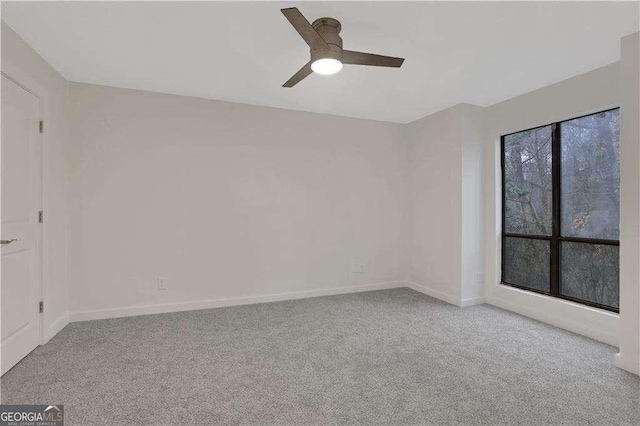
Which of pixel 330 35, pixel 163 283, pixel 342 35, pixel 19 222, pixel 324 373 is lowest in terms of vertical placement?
pixel 324 373

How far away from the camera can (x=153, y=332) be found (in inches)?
120

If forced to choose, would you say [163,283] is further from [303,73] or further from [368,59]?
[368,59]

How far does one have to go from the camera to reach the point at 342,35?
7.98ft

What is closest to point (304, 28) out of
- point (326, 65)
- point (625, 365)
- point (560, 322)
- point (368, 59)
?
point (326, 65)

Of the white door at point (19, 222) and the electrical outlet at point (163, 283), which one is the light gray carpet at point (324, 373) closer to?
the white door at point (19, 222)

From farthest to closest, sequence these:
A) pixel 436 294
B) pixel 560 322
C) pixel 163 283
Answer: pixel 436 294 → pixel 163 283 → pixel 560 322

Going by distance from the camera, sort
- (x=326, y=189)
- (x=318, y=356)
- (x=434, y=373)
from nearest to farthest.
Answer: (x=434, y=373), (x=318, y=356), (x=326, y=189)

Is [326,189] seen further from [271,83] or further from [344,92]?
[271,83]

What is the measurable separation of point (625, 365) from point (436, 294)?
6.70 ft

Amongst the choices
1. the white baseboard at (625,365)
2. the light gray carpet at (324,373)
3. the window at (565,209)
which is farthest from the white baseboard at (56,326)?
the window at (565,209)

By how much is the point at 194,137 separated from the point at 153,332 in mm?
2137

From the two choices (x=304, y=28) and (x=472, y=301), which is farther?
(x=472, y=301)

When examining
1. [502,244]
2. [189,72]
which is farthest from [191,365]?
[502,244]

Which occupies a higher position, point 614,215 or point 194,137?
point 194,137
